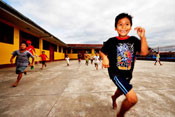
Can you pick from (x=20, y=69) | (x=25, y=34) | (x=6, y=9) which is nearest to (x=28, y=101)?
(x=20, y=69)

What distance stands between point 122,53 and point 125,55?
49 millimetres

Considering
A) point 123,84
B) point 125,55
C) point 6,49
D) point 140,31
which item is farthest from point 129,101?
point 6,49

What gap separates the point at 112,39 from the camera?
48.7 inches

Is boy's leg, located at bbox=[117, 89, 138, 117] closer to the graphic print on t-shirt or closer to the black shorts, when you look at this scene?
the black shorts

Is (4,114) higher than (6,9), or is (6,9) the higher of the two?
(6,9)

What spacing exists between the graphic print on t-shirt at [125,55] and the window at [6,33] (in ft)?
26.2

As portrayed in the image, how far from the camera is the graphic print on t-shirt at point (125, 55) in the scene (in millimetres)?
1144

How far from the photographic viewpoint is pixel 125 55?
1.16 m

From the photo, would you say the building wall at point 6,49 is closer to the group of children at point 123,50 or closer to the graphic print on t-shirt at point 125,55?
the group of children at point 123,50

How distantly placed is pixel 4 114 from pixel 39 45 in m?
10.5

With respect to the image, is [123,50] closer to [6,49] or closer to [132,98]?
[132,98]

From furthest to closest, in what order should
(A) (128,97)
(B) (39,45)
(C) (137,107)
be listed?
(B) (39,45) < (C) (137,107) < (A) (128,97)

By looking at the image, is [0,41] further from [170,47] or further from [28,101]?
[170,47]

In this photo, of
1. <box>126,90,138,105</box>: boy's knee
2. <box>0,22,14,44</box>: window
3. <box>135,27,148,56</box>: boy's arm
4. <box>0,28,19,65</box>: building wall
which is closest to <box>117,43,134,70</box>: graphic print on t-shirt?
<box>135,27,148,56</box>: boy's arm
